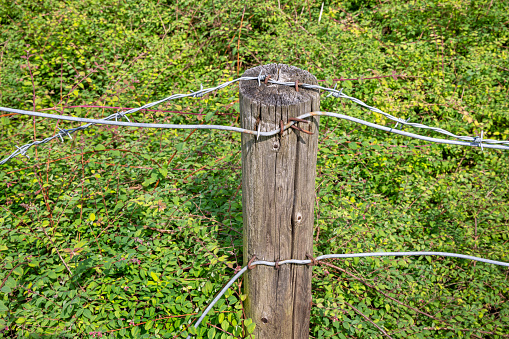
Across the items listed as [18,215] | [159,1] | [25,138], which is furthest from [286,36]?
[18,215]

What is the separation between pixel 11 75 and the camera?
4.36 meters

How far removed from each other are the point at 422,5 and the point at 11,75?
560cm

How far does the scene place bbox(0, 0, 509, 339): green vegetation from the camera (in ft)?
8.11

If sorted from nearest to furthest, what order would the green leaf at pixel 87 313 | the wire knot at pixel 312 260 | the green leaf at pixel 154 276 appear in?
the wire knot at pixel 312 260
the green leaf at pixel 87 313
the green leaf at pixel 154 276

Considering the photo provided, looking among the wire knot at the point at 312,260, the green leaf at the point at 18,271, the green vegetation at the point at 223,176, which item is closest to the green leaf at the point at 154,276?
the green vegetation at the point at 223,176

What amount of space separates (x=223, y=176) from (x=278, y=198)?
1627 millimetres

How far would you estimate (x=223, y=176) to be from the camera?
3271 mm

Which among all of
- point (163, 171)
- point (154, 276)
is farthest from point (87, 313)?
point (163, 171)

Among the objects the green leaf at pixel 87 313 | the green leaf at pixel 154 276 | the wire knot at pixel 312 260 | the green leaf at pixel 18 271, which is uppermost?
the wire knot at pixel 312 260

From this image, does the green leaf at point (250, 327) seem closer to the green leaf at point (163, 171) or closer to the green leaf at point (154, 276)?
the green leaf at point (154, 276)

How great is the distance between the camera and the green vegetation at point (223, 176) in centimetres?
247

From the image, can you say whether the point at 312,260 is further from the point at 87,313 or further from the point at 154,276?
the point at 87,313

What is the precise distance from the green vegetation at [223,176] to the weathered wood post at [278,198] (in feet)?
0.77

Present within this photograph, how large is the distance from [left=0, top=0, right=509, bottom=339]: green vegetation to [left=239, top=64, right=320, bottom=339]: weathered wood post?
233 mm
